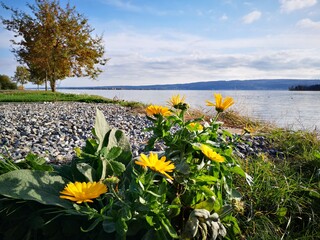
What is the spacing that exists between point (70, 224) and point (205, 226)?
1.73 feet

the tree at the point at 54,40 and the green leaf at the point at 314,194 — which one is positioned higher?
the tree at the point at 54,40

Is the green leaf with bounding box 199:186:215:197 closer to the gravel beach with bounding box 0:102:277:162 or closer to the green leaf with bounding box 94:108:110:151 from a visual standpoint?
the green leaf with bounding box 94:108:110:151

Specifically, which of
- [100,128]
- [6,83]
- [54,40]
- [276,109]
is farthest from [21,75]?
[100,128]

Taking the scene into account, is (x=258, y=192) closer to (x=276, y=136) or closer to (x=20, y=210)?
(x=20, y=210)

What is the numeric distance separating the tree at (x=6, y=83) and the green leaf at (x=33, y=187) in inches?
1447

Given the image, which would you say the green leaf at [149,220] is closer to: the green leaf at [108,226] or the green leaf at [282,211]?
the green leaf at [108,226]

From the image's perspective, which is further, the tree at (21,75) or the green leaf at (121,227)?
the tree at (21,75)

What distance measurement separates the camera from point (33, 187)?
1.23 metres

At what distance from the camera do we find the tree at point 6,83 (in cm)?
3441

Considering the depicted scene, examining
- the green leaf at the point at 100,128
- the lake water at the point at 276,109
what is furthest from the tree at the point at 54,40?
the green leaf at the point at 100,128

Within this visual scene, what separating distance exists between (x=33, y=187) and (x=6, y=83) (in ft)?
123

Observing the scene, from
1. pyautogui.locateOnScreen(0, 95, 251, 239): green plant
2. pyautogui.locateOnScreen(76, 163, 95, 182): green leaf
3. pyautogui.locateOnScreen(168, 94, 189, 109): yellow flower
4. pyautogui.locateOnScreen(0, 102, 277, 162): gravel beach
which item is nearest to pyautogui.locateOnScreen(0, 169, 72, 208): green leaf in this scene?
pyautogui.locateOnScreen(0, 95, 251, 239): green plant

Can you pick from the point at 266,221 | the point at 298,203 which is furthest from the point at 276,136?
the point at 266,221

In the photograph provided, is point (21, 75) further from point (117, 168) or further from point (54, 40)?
point (117, 168)
